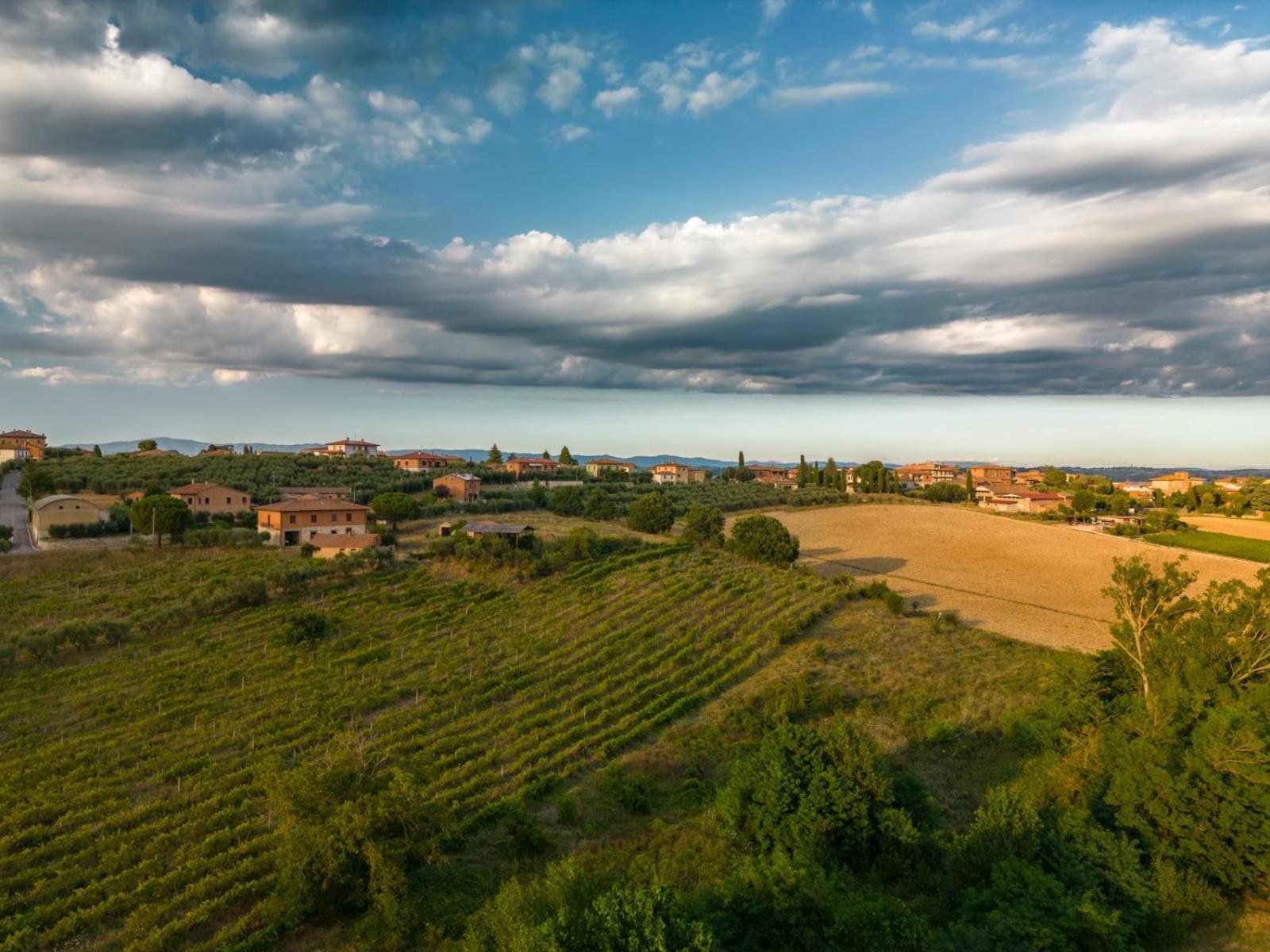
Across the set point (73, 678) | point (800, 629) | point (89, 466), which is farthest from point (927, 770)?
point (89, 466)

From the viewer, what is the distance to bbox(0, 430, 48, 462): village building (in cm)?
11856

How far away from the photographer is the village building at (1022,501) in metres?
115

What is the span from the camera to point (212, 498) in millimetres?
69188

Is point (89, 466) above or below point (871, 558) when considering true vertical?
above

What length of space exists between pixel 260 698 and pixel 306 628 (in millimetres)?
6107

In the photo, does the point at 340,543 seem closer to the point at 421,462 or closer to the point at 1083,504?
the point at 421,462

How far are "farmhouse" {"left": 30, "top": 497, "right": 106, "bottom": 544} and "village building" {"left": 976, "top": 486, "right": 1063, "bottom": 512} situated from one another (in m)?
118

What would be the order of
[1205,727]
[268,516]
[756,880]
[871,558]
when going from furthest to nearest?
[871,558]
[268,516]
[1205,727]
[756,880]

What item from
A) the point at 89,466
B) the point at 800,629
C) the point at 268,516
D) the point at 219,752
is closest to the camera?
the point at 219,752

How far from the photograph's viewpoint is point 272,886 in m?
18.5

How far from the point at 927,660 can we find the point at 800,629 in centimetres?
699

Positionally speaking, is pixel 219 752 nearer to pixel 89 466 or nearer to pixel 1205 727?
pixel 1205 727

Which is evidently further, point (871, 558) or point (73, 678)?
point (871, 558)

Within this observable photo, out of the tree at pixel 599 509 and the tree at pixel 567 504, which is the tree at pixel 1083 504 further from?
the tree at pixel 567 504
